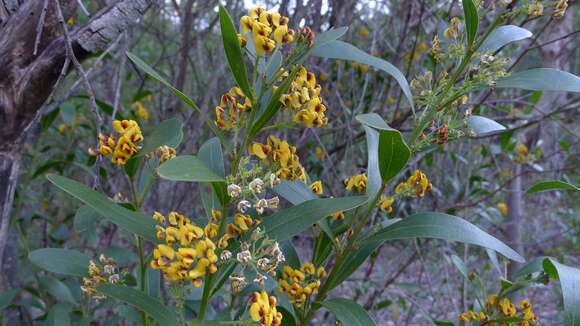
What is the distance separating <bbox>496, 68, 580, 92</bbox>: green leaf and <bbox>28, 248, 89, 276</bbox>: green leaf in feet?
3.01

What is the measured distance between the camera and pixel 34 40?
48.7 inches

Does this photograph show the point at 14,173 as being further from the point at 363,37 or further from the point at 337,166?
the point at 363,37

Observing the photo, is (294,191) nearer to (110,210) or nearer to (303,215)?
(303,215)

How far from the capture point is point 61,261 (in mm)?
1192

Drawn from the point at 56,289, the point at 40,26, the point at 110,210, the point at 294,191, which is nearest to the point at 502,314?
the point at 294,191

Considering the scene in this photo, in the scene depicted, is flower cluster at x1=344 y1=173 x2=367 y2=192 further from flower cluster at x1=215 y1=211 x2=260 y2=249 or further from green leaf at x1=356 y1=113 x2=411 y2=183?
flower cluster at x1=215 y1=211 x2=260 y2=249

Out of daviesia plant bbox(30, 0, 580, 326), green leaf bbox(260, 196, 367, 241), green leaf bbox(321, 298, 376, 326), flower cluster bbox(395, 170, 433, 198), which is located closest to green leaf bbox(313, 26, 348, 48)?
daviesia plant bbox(30, 0, 580, 326)

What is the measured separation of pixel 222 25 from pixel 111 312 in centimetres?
209

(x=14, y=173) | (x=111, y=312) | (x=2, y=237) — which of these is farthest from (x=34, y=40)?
(x=111, y=312)

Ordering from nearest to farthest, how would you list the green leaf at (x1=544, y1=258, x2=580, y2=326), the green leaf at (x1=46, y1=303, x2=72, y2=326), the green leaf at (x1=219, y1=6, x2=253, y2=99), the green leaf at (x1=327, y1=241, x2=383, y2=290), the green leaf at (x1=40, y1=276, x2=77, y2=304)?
the green leaf at (x1=219, y1=6, x2=253, y2=99) < the green leaf at (x1=544, y1=258, x2=580, y2=326) < the green leaf at (x1=327, y1=241, x2=383, y2=290) < the green leaf at (x1=46, y1=303, x2=72, y2=326) < the green leaf at (x1=40, y1=276, x2=77, y2=304)

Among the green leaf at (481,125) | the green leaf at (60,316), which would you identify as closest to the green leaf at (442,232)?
the green leaf at (481,125)

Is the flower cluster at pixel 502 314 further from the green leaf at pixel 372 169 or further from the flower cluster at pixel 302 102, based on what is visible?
the flower cluster at pixel 302 102

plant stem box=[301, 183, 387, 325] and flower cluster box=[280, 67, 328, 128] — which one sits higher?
flower cluster box=[280, 67, 328, 128]

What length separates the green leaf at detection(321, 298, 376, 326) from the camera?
3.37ft
